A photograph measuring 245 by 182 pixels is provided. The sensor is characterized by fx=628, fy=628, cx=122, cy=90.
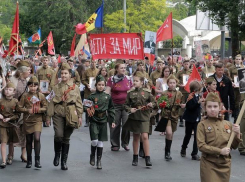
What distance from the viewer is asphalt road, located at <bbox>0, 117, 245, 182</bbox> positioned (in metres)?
9.72

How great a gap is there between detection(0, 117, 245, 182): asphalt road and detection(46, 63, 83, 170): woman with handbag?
0.44m

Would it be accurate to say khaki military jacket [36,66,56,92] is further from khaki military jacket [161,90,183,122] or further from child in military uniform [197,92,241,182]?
child in military uniform [197,92,241,182]

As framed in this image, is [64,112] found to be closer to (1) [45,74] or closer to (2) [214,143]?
(2) [214,143]

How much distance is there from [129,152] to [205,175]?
530 centimetres

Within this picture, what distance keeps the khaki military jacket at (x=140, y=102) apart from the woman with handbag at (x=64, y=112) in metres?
1.02

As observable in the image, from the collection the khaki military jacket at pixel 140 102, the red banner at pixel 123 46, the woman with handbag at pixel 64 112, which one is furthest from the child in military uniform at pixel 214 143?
the red banner at pixel 123 46

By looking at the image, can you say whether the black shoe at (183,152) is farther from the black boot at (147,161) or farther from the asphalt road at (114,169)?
the black boot at (147,161)

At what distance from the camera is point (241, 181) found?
9.59 metres

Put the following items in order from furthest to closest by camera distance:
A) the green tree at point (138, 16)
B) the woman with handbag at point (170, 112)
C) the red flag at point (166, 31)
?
1. the green tree at point (138, 16)
2. the red flag at point (166, 31)
3. the woman with handbag at point (170, 112)

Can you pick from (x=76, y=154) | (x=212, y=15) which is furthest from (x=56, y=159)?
(x=212, y=15)

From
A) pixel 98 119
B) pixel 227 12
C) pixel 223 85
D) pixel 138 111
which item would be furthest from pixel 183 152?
pixel 227 12

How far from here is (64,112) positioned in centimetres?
1023

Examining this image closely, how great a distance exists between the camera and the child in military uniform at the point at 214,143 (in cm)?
708

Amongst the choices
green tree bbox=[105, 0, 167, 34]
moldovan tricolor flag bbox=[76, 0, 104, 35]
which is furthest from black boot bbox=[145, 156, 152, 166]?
green tree bbox=[105, 0, 167, 34]
